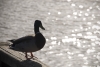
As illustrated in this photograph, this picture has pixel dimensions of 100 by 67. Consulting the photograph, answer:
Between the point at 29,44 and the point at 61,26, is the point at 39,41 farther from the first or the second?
→ the point at 61,26

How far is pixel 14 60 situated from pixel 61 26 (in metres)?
5.73

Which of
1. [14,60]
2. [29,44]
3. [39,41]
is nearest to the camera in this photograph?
[14,60]

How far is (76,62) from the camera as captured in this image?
757 centimetres

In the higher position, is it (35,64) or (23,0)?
(23,0)

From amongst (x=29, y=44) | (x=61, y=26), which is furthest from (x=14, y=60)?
(x=61, y=26)

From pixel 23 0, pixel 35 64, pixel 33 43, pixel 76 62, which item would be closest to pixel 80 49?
pixel 76 62

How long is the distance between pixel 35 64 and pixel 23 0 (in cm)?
971

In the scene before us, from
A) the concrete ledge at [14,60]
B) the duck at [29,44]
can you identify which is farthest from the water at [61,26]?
the concrete ledge at [14,60]

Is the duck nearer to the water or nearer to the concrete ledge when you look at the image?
the concrete ledge

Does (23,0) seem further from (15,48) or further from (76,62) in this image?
(15,48)

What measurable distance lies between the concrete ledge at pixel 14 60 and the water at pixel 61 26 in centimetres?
234

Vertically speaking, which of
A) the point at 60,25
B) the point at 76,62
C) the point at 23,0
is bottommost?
the point at 76,62

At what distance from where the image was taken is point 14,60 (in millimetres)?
4766

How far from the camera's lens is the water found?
25.8 ft
